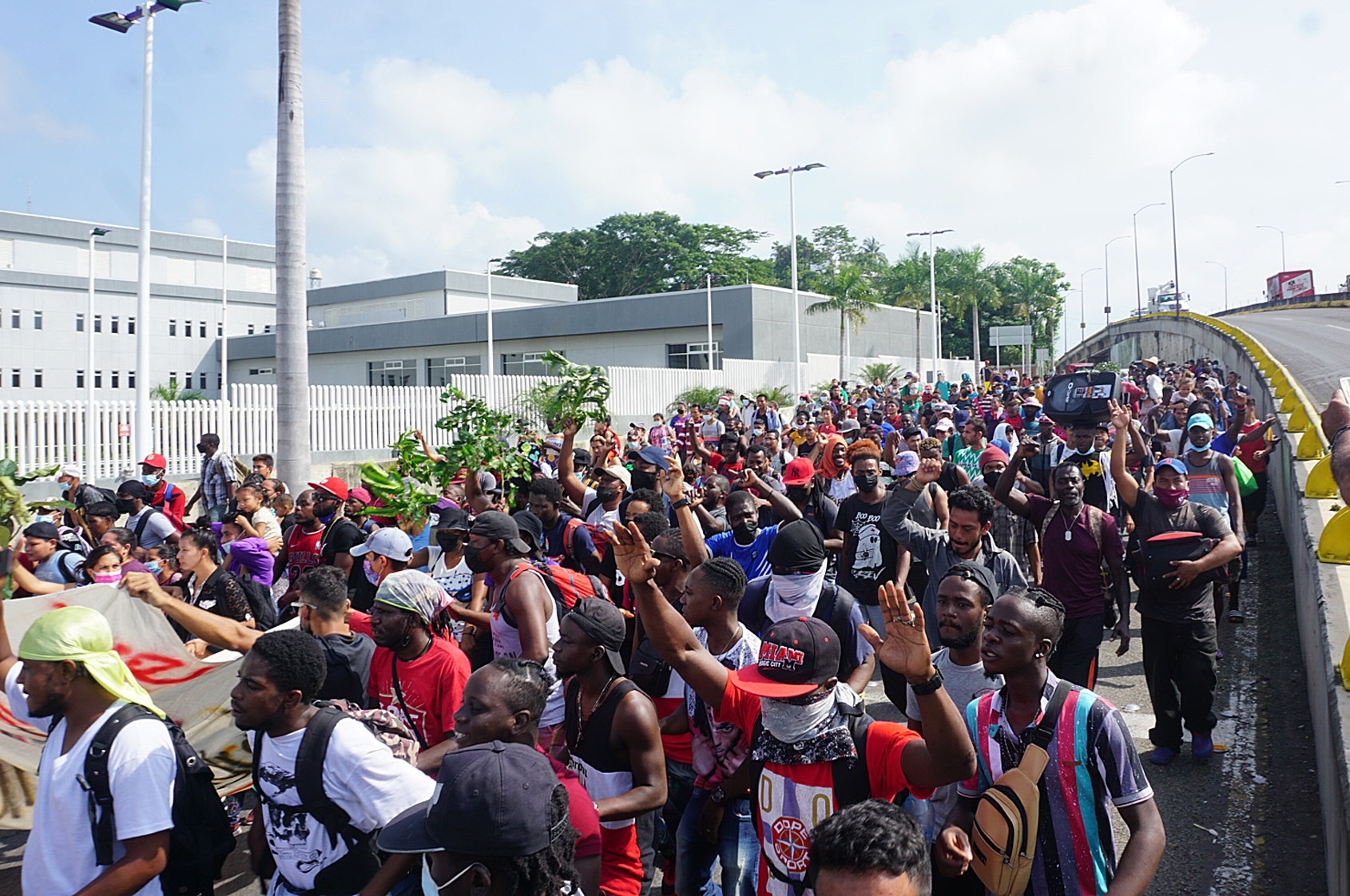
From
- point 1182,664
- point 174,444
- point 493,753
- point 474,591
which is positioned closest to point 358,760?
point 493,753

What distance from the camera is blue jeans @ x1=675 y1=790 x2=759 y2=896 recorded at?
3842 millimetres

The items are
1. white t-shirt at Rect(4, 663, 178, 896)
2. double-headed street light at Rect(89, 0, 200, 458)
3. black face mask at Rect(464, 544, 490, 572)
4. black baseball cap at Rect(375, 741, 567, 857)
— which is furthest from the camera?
double-headed street light at Rect(89, 0, 200, 458)

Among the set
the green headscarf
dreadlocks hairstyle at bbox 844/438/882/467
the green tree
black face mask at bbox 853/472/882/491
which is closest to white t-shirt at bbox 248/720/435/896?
the green headscarf

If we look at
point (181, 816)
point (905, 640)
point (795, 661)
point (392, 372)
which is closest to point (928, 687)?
point (905, 640)

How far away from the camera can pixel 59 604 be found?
17.5ft

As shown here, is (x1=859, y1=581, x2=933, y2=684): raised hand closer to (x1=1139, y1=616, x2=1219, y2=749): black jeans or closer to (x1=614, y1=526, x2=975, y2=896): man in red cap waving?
(x1=614, y1=526, x2=975, y2=896): man in red cap waving

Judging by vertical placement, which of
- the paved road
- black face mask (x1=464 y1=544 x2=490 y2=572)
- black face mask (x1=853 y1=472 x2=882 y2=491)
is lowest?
black face mask (x1=464 y1=544 x2=490 y2=572)

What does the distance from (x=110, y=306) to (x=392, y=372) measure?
70.8ft

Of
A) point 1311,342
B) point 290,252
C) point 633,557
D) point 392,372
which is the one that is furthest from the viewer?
point 392,372

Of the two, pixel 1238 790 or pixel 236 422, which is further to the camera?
pixel 236 422

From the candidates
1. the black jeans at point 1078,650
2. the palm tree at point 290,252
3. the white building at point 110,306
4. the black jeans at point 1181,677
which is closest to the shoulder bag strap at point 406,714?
the black jeans at point 1078,650

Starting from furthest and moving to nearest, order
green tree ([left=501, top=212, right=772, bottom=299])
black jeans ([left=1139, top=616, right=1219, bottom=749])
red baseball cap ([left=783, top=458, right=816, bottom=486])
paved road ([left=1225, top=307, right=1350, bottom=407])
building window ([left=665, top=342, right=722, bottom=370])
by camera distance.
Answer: green tree ([left=501, top=212, right=772, bottom=299]) → building window ([left=665, top=342, right=722, bottom=370]) → paved road ([left=1225, top=307, right=1350, bottom=407]) → red baseball cap ([left=783, top=458, right=816, bottom=486]) → black jeans ([left=1139, top=616, right=1219, bottom=749])

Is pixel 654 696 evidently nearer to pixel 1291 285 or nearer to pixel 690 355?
pixel 690 355

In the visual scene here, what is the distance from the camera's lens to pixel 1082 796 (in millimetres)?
3041
